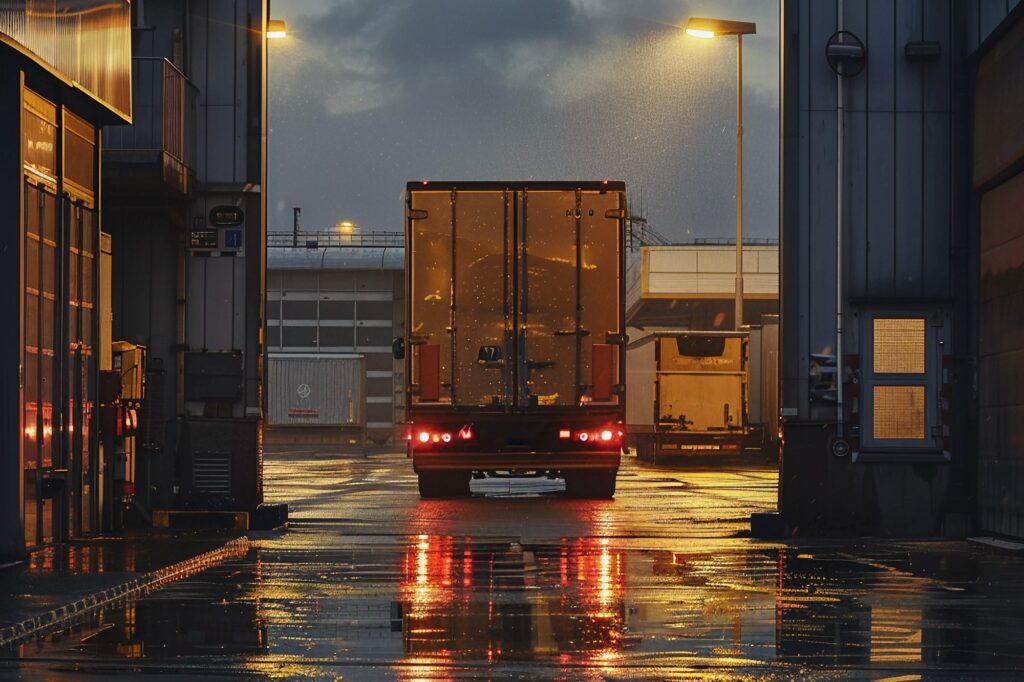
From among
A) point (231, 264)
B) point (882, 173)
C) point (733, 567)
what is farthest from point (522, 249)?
point (733, 567)

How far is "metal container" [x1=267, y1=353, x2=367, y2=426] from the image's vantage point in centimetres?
7656

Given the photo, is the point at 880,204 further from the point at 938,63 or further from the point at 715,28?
the point at 715,28

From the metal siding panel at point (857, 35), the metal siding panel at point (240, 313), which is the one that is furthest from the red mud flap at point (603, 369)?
the metal siding panel at point (857, 35)

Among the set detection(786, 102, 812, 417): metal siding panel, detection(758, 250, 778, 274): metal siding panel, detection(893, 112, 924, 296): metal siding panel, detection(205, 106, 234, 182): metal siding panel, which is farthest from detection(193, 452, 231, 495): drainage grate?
detection(758, 250, 778, 274): metal siding panel

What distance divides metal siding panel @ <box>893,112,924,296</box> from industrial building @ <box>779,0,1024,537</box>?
0.05ft

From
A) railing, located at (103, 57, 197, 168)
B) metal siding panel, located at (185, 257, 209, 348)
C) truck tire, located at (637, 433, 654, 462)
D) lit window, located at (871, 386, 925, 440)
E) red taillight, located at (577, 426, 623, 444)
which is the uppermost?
railing, located at (103, 57, 197, 168)

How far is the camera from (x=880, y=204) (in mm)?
19359

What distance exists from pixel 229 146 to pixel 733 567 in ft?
28.8

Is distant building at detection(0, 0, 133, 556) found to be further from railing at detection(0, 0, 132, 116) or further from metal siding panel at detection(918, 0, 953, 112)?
metal siding panel at detection(918, 0, 953, 112)

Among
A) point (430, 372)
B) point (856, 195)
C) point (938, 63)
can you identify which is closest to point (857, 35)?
point (938, 63)

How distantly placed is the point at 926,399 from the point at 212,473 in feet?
26.8

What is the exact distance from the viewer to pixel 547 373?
24812 millimetres

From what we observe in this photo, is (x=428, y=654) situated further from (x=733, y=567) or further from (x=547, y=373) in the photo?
(x=547, y=373)

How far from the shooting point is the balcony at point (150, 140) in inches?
767
